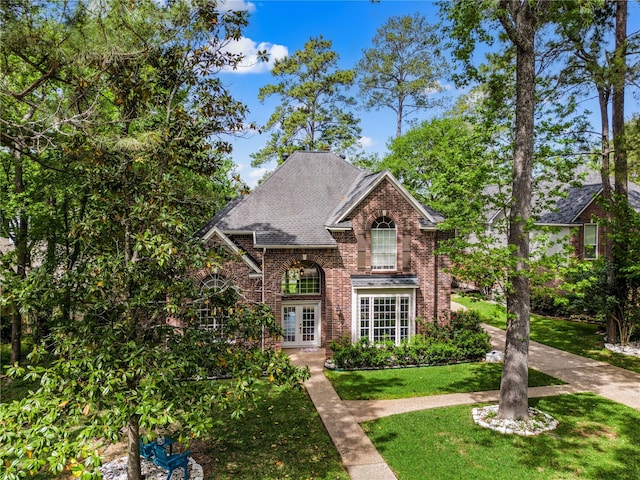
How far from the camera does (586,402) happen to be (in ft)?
44.2

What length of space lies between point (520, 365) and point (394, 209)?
8.59m

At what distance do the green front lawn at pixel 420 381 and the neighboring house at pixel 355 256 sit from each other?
7.62 ft

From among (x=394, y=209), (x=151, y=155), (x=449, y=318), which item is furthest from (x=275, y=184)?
(x=151, y=155)

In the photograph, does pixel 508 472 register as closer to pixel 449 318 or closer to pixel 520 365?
pixel 520 365

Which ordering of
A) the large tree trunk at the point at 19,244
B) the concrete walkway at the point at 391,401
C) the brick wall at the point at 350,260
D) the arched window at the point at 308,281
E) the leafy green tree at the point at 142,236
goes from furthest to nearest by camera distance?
1. the arched window at the point at 308,281
2. the brick wall at the point at 350,260
3. the large tree trunk at the point at 19,244
4. the concrete walkway at the point at 391,401
5. the leafy green tree at the point at 142,236

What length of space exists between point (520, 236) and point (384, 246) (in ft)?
25.0

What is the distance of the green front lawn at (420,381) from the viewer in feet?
47.8

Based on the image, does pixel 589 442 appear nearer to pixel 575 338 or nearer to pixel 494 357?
pixel 494 357

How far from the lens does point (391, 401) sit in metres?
13.8

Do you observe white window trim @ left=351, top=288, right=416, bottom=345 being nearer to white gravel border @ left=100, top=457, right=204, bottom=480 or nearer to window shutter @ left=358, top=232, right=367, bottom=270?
window shutter @ left=358, top=232, right=367, bottom=270

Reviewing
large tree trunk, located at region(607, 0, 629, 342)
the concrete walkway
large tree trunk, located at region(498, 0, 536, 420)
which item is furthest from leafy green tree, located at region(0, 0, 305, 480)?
large tree trunk, located at region(607, 0, 629, 342)

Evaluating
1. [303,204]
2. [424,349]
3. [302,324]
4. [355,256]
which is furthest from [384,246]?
[302,324]

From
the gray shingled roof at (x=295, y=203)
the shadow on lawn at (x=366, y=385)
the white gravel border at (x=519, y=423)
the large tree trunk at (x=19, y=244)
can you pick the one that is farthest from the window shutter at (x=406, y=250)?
the large tree trunk at (x=19, y=244)

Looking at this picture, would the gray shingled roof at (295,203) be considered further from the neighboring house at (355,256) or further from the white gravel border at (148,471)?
the white gravel border at (148,471)
